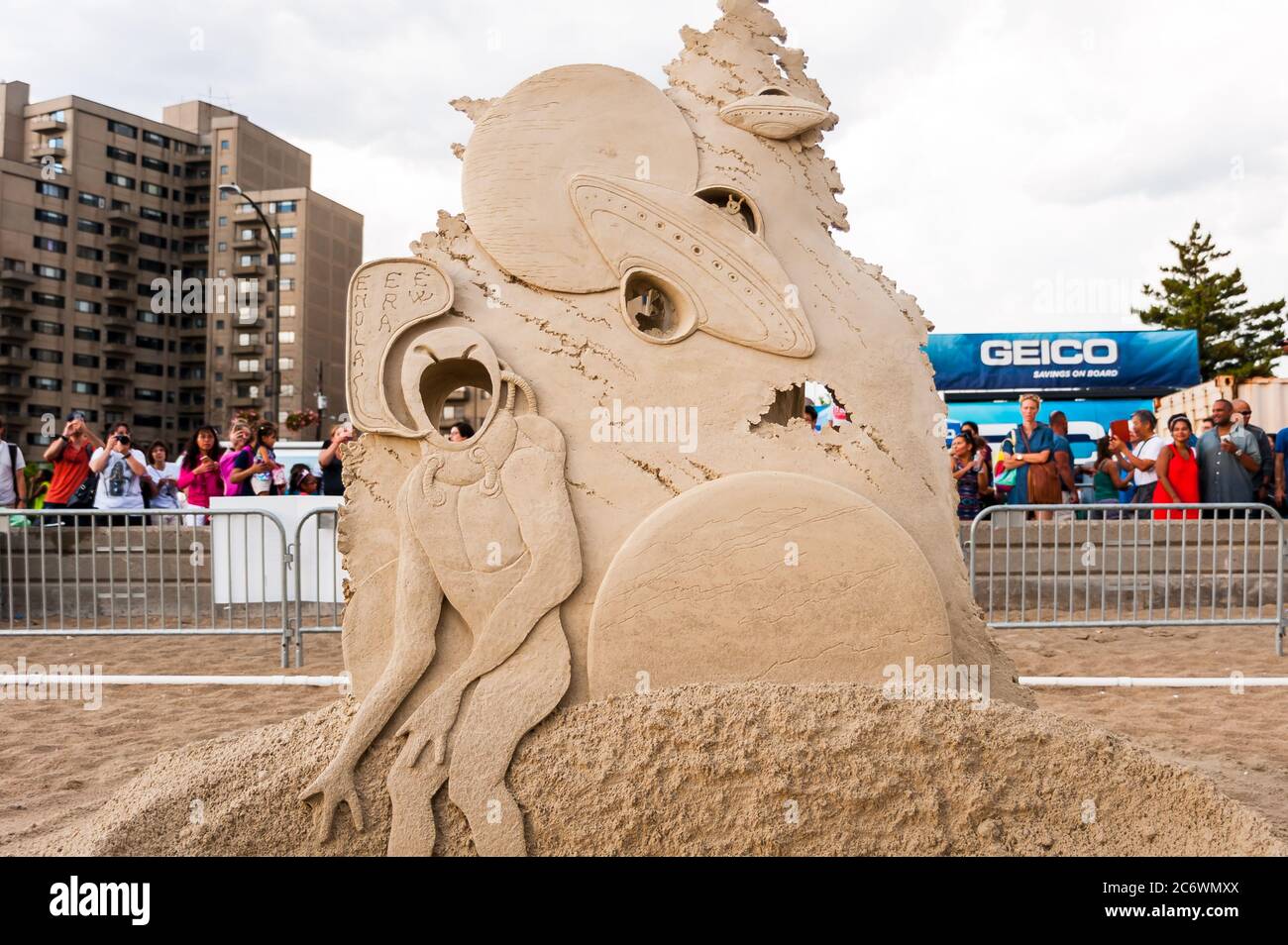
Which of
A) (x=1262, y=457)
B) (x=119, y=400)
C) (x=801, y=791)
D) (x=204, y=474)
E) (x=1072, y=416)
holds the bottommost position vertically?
(x=801, y=791)

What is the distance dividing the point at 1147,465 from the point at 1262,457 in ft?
3.65

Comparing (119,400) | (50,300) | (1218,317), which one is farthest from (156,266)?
(1218,317)

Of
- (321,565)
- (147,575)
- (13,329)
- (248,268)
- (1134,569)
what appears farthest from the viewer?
(248,268)

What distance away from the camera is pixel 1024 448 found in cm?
880

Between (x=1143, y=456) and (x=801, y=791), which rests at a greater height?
(x=1143, y=456)

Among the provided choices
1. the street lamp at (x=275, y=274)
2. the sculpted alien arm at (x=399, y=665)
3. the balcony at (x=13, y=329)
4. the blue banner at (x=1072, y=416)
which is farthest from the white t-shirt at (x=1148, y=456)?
the balcony at (x=13, y=329)

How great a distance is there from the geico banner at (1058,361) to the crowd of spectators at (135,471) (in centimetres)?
1046

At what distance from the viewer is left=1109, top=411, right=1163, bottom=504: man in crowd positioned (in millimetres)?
9555

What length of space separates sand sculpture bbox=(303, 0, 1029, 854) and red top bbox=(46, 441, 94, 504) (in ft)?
23.3

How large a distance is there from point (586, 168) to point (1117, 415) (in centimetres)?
1418
